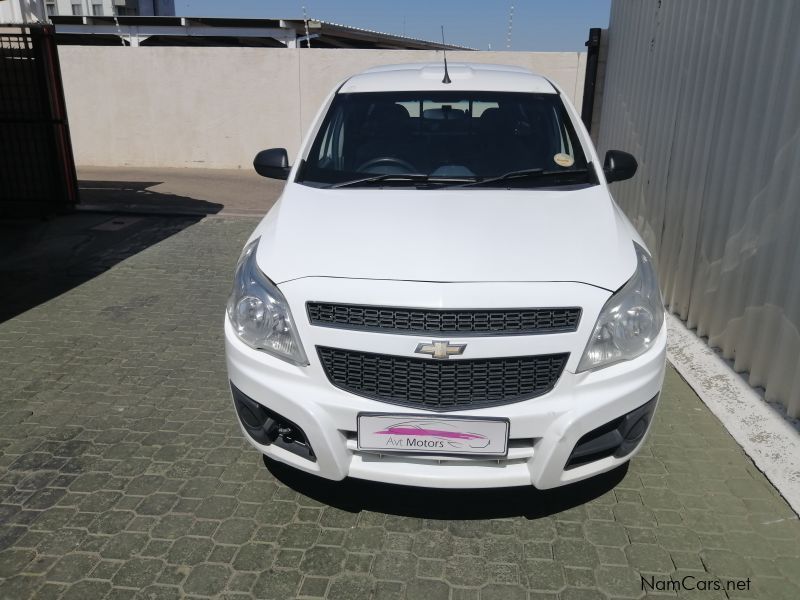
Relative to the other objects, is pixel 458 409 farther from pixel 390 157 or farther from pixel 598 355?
pixel 390 157

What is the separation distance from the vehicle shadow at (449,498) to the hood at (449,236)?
3.46 feet

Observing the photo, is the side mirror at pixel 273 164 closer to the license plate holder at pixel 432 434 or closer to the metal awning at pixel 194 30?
the license plate holder at pixel 432 434

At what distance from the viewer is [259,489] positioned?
3291mm

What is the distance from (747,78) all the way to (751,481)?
2.60m

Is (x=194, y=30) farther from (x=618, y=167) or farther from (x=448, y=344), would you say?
(x=448, y=344)

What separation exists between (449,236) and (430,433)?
2.86 feet

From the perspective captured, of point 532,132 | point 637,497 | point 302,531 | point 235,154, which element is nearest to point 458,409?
point 302,531

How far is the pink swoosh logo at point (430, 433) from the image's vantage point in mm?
2617

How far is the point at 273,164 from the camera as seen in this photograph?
13.5ft

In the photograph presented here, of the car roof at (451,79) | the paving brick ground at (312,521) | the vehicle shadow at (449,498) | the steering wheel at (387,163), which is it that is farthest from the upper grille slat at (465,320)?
the car roof at (451,79)

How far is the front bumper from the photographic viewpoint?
264 centimetres

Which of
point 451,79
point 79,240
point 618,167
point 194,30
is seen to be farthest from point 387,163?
point 194,30

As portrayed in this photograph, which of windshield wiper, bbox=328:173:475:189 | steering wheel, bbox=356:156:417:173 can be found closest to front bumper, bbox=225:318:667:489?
windshield wiper, bbox=328:173:475:189

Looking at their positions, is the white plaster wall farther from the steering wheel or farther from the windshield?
the steering wheel
